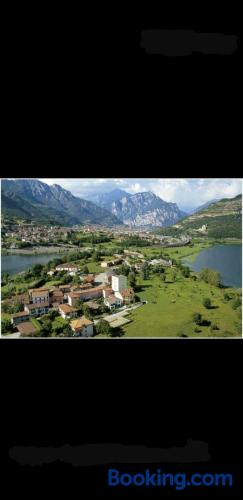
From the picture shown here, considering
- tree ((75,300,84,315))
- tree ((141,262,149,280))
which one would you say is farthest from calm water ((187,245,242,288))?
tree ((75,300,84,315))

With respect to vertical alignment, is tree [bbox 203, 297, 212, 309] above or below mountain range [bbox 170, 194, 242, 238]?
below

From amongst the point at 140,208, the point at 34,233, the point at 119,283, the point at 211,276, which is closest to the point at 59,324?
the point at 119,283

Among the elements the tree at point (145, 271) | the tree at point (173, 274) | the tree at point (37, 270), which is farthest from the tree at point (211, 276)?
the tree at point (37, 270)

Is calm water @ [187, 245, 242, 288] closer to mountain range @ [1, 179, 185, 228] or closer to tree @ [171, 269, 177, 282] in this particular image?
tree @ [171, 269, 177, 282]
